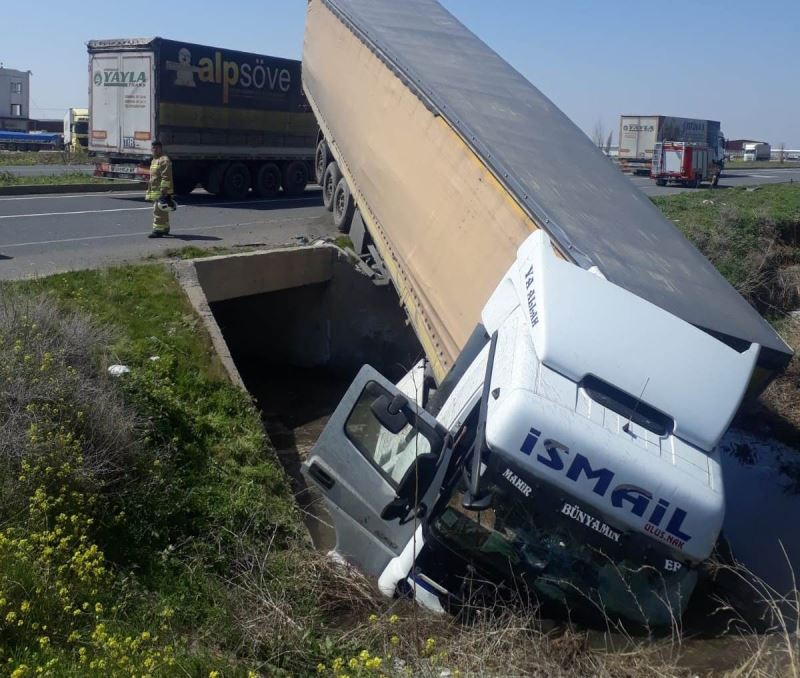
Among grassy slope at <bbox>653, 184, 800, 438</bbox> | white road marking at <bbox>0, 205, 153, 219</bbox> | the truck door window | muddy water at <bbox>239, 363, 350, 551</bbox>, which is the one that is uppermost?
the truck door window

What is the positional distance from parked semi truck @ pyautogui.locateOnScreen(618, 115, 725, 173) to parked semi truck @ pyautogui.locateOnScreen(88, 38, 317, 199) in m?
24.1

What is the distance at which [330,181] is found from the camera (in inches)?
576

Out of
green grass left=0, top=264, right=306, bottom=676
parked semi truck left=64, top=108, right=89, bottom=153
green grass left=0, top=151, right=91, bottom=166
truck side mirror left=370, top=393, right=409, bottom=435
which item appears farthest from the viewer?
parked semi truck left=64, top=108, right=89, bottom=153

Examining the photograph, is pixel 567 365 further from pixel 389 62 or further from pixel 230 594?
pixel 389 62

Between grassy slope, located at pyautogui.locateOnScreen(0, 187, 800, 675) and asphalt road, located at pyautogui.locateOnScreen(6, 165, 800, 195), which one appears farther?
asphalt road, located at pyautogui.locateOnScreen(6, 165, 800, 195)

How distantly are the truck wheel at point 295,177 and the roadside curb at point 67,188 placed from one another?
10.7 feet

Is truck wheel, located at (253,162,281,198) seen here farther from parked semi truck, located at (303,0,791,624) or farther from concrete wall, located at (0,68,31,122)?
concrete wall, located at (0,68,31,122)

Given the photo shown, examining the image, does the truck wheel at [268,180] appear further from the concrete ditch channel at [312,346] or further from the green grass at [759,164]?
the green grass at [759,164]

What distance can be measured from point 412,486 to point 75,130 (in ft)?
132

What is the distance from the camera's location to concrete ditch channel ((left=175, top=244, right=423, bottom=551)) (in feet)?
38.7

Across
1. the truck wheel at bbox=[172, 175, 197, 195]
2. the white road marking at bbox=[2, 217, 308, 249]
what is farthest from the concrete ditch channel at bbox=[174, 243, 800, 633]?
the truck wheel at bbox=[172, 175, 197, 195]

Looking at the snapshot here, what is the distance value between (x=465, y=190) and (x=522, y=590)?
430cm

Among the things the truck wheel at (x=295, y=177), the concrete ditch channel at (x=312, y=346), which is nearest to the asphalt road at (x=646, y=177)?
the truck wheel at (x=295, y=177)

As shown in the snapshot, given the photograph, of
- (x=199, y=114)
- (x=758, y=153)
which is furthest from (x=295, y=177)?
(x=758, y=153)
